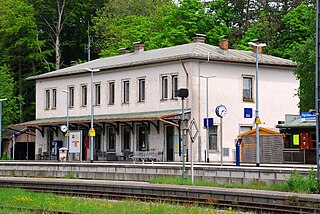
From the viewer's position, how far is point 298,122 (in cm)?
4872

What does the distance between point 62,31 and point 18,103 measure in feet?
39.6

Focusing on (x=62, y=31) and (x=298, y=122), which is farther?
(x=62, y=31)

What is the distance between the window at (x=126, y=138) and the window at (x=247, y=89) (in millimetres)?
9342

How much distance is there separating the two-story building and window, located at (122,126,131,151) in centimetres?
5

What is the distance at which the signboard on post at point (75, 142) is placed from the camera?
55.1m

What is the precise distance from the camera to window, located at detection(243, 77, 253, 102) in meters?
56.5

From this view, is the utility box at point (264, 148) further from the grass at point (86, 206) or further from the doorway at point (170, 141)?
the grass at point (86, 206)

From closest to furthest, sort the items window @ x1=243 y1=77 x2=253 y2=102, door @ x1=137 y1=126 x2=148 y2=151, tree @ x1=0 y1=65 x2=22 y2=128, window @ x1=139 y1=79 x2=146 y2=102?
window @ x1=243 y1=77 x2=253 y2=102
door @ x1=137 y1=126 x2=148 y2=151
window @ x1=139 y1=79 x2=146 y2=102
tree @ x1=0 y1=65 x2=22 y2=128

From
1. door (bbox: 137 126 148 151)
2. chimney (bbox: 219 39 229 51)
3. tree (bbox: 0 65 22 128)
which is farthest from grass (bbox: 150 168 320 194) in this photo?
tree (bbox: 0 65 22 128)

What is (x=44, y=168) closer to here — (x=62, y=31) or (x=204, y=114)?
(x=204, y=114)

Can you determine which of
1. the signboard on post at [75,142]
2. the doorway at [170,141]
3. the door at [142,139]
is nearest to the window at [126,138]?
the door at [142,139]

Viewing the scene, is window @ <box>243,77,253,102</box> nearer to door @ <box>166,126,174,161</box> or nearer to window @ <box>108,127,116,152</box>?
door @ <box>166,126,174,161</box>

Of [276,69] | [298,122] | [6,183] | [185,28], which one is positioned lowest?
[6,183]

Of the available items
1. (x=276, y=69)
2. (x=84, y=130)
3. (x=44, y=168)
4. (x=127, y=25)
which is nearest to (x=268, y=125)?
(x=276, y=69)
